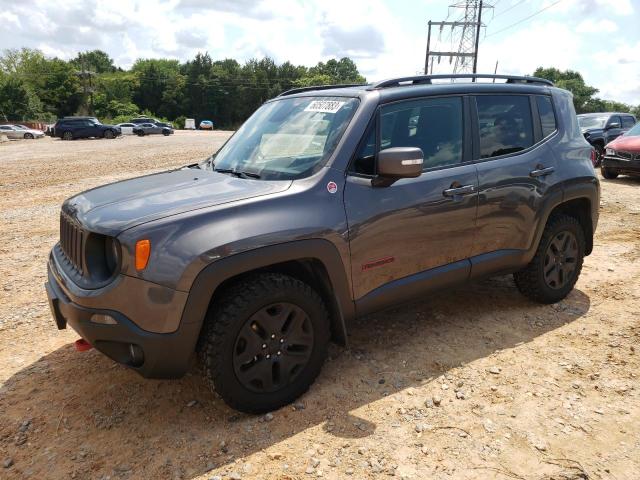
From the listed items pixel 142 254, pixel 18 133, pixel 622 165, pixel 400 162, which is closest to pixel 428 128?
pixel 400 162

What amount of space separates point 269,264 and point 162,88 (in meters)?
95.5

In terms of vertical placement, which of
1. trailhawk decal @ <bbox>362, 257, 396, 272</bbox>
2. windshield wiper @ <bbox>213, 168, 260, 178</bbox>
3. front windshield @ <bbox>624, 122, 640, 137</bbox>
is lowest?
trailhawk decal @ <bbox>362, 257, 396, 272</bbox>

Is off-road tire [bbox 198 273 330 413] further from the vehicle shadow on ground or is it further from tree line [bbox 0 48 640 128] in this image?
tree line [bbox 0 48 640 128]

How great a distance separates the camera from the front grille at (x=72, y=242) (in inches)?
113

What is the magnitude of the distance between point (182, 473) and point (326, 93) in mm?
2597

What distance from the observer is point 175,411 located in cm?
308

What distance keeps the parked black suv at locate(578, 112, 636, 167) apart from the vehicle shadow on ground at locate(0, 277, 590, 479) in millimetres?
12448

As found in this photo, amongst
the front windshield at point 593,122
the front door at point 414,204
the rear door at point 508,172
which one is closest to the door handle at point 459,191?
the front door at point 414,204

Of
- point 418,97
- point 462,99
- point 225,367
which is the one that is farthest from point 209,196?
point 462,99

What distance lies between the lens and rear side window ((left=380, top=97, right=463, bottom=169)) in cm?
344

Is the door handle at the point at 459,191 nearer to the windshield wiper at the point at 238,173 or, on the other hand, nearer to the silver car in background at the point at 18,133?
the windshield wiper at the point at 238,173

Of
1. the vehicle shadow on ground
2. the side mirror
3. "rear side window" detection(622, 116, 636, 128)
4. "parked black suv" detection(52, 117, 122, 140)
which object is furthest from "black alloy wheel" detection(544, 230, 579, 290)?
"parked black suv" detection(52, 117, 122, 140)

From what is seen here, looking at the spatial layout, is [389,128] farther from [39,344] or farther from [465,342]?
[39,344]

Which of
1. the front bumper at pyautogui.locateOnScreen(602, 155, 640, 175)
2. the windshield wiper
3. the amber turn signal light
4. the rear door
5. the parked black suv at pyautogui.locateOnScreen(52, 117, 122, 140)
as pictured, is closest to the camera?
the amber turn signal light
